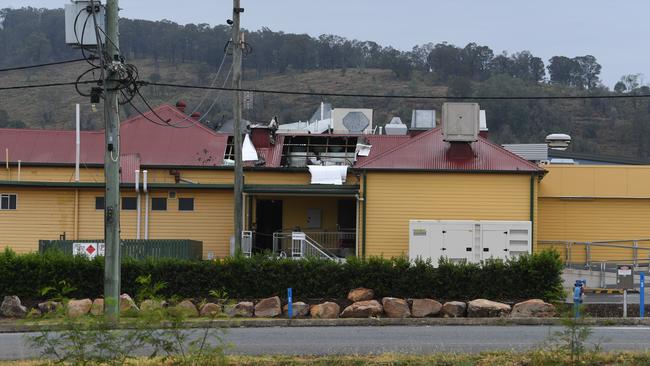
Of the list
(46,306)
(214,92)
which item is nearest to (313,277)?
(46,306)

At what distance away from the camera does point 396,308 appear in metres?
23.5

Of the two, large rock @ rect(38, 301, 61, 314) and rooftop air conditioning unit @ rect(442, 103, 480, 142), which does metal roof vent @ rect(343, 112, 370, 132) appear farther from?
large rock @ rect(38, 301, 61, 314)

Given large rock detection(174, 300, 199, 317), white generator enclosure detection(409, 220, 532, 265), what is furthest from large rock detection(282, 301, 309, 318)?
white generator enclosure detection(409, 220, 532, 265)

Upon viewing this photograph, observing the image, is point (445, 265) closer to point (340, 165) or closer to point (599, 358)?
point (599, 358)

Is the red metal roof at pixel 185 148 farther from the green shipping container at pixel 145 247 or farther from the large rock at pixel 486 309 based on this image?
the large rock at pixel 486 309

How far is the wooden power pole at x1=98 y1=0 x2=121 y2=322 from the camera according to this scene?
20844 mm

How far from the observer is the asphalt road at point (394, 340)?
51.2 feet

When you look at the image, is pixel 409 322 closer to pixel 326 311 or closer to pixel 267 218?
pixel 326 311

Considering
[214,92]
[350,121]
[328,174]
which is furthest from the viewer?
[214,92]

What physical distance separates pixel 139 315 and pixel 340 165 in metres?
27.1

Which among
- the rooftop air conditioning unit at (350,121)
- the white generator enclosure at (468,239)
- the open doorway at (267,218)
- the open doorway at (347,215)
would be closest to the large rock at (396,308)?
the white generator enclosure at (468,239)

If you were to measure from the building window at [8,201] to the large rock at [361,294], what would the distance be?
18.3 metres

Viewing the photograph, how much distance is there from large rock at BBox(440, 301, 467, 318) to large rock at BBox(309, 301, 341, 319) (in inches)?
105

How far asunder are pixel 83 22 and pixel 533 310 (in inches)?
496
